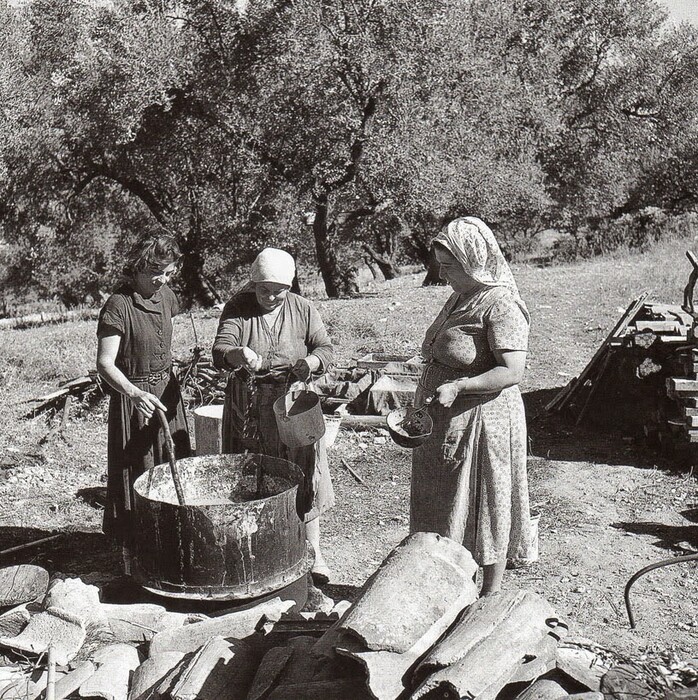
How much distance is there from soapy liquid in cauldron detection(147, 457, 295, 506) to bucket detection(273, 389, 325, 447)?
21 centimetres

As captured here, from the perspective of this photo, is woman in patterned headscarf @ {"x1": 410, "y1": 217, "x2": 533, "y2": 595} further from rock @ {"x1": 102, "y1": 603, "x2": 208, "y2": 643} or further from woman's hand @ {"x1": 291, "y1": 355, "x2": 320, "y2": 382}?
rock @ {"x1": 102, "y1": 603, "x2": 208, "y2": 643}

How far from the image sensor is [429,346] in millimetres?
3430

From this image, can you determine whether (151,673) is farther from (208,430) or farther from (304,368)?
(208,430)

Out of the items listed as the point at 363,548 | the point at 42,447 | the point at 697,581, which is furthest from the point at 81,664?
the point at 42,447

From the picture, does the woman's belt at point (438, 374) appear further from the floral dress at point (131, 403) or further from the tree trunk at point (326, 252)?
the tree trunk at point (326, 252)

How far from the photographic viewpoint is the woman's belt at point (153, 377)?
12.9ft

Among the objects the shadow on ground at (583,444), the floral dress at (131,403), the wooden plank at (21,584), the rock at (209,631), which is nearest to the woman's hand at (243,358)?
the floral dress at (131,403)

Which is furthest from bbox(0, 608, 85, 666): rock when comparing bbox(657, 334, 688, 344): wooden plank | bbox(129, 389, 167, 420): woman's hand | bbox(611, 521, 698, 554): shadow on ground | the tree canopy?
the tree canopy

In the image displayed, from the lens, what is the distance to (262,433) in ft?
12.9

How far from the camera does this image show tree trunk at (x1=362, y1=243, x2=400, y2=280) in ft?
68.5

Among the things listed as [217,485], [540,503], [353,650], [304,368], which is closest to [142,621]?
[217,485]

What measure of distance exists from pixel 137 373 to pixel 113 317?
0.30 metres

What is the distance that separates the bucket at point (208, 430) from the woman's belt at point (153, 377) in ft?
4.32

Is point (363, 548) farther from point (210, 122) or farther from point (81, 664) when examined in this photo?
point (210, 122)
